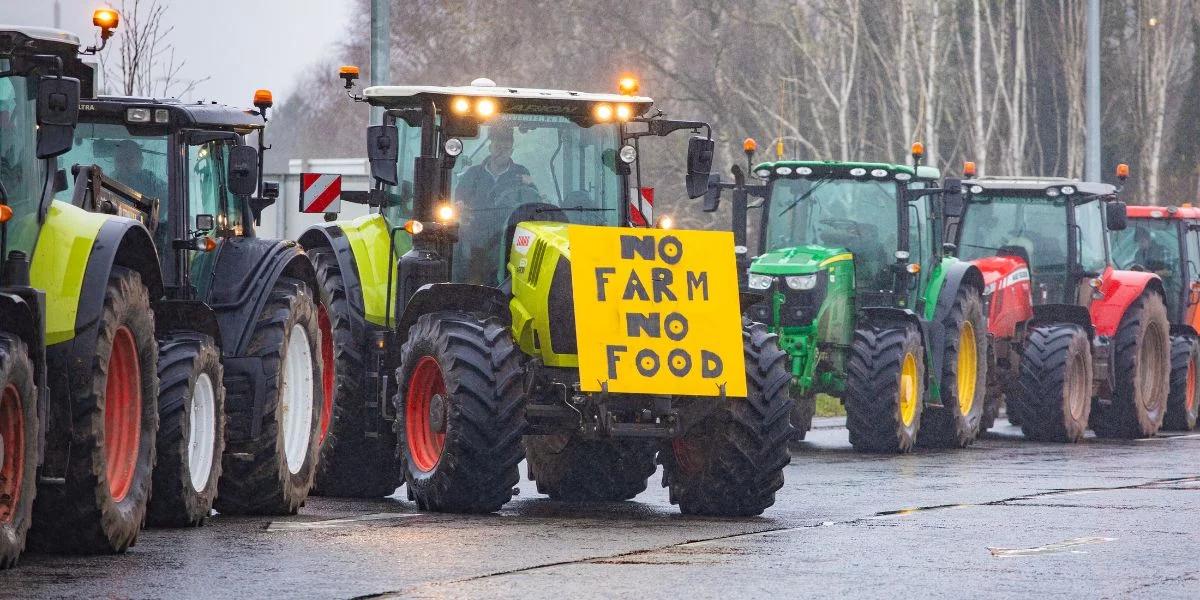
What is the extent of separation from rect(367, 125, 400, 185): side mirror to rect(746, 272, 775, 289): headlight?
6.45 metres

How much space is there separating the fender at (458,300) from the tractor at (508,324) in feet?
0.04

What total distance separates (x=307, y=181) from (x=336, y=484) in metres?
4.43

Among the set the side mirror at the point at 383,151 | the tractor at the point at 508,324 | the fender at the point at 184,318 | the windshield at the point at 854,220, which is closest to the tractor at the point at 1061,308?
the windshield at the point at 854,220

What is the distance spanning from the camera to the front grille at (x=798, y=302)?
19938mm

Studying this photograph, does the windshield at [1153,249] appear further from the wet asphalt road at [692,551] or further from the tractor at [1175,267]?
the wet asphalt road at [692,551]

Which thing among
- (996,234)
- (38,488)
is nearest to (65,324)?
(38,488)

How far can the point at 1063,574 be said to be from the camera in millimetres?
9969

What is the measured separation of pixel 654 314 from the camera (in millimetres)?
13117

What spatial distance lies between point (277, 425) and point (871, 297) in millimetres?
9121

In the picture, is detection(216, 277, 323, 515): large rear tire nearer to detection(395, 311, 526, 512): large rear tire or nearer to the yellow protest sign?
detection(395, 311, 526, 512): large rear tire

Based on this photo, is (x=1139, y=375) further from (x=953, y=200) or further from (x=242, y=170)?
(x=242, y=170)

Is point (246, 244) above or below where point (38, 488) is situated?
above

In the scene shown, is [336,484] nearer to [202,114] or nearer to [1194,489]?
[202,114]

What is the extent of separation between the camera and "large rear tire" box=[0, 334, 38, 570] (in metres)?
9.08
